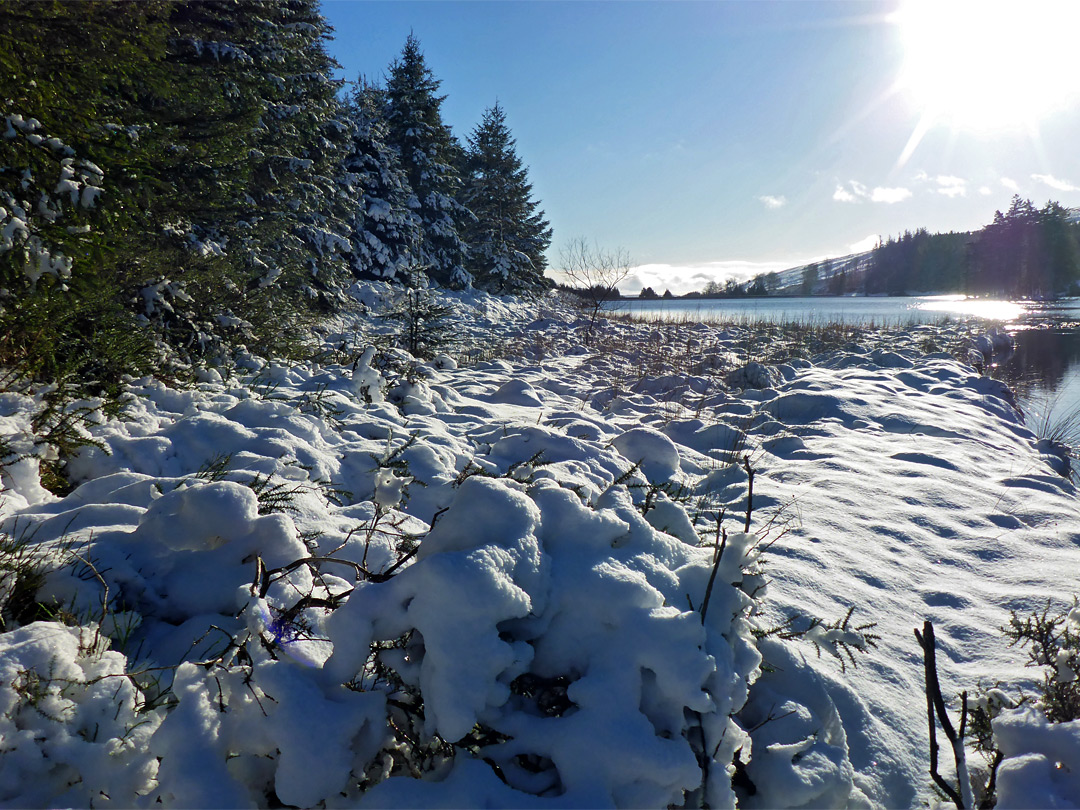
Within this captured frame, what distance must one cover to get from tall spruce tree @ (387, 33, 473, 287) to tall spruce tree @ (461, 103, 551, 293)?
2599 mm

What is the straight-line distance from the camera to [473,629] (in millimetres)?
1035

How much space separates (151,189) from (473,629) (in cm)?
442

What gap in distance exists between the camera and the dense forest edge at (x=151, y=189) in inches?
114

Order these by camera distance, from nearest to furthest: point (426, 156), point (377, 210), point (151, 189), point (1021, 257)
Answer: point (151, 189)
point (377, 210)
point (426, 156)
point (1021, 257)

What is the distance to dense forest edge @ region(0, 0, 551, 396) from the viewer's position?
290cm

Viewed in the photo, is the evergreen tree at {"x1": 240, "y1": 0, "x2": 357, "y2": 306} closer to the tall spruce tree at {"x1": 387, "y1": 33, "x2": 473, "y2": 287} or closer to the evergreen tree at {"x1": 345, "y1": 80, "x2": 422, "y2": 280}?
the evergreen tree at {"x1": 345, "y1": 80, "x2": 422, "y2": 280}

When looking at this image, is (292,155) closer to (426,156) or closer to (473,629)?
(473,629)

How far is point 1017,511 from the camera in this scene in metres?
3.41

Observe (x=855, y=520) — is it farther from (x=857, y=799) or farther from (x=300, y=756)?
(x=300, y=756)

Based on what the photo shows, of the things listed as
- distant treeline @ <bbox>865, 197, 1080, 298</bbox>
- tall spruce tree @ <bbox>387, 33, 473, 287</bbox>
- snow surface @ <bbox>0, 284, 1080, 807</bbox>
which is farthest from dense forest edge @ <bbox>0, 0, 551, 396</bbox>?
distant treeline @ <bbox>865, 197, 1080, 298</bbox>

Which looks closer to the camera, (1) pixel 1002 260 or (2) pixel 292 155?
(2) pixel 292 155

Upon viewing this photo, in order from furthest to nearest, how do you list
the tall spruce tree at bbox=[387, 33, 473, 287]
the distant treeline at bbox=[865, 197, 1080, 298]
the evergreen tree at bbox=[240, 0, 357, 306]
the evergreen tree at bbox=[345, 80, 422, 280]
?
the distant treeline at bbox=[865, 197, 1080, 298]
the tall spruce tree at bbox=[387, 33, 473, 287]
the evergreen tree at bbox=[345, 80, 422, 280]
the evergreen tree at bbox=[240, 0, 357, 306]

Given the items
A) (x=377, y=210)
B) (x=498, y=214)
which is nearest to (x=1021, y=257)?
(x=498, y=214)

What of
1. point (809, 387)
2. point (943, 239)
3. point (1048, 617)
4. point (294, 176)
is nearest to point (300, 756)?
point (1048, 617)
